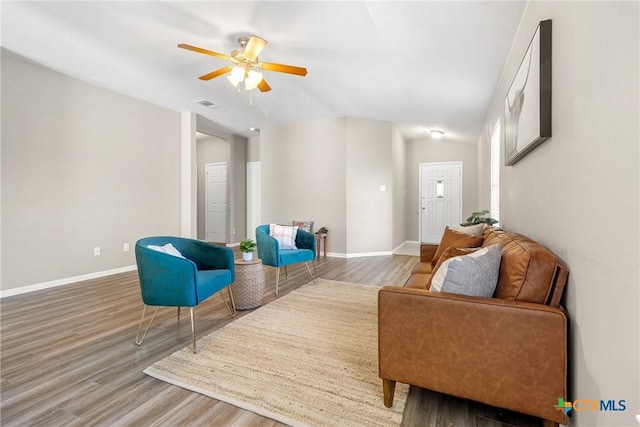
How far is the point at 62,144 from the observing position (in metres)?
3.87

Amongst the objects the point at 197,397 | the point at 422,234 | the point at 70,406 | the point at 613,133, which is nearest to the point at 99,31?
the point at 70,406

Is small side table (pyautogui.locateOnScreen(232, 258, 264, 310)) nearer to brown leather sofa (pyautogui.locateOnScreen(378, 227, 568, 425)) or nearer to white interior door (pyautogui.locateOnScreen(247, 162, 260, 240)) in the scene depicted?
brown leather sofa (pyautogui.locateOnScreen(378, 227, 568, 425))

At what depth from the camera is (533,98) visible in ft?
5.77

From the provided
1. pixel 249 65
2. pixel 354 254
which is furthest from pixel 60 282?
pixel 354 254

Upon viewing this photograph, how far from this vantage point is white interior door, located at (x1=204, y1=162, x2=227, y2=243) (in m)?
7.59

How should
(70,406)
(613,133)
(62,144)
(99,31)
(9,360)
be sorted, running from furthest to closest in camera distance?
(62,144) → (99,31) → (9,360) → (70,406) → (613,133)

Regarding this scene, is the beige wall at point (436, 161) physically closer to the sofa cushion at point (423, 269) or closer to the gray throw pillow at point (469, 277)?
the sofa cushion at point (423, 269)

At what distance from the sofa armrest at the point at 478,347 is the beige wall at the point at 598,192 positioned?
0.40 ft

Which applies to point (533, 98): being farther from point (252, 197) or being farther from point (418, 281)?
point (252, 197)

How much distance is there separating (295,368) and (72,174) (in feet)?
13.6

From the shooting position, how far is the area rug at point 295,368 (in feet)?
4.85

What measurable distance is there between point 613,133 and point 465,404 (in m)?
1.40

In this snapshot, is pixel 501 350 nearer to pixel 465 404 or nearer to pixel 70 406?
pixel 465 404

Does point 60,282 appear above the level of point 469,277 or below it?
below
